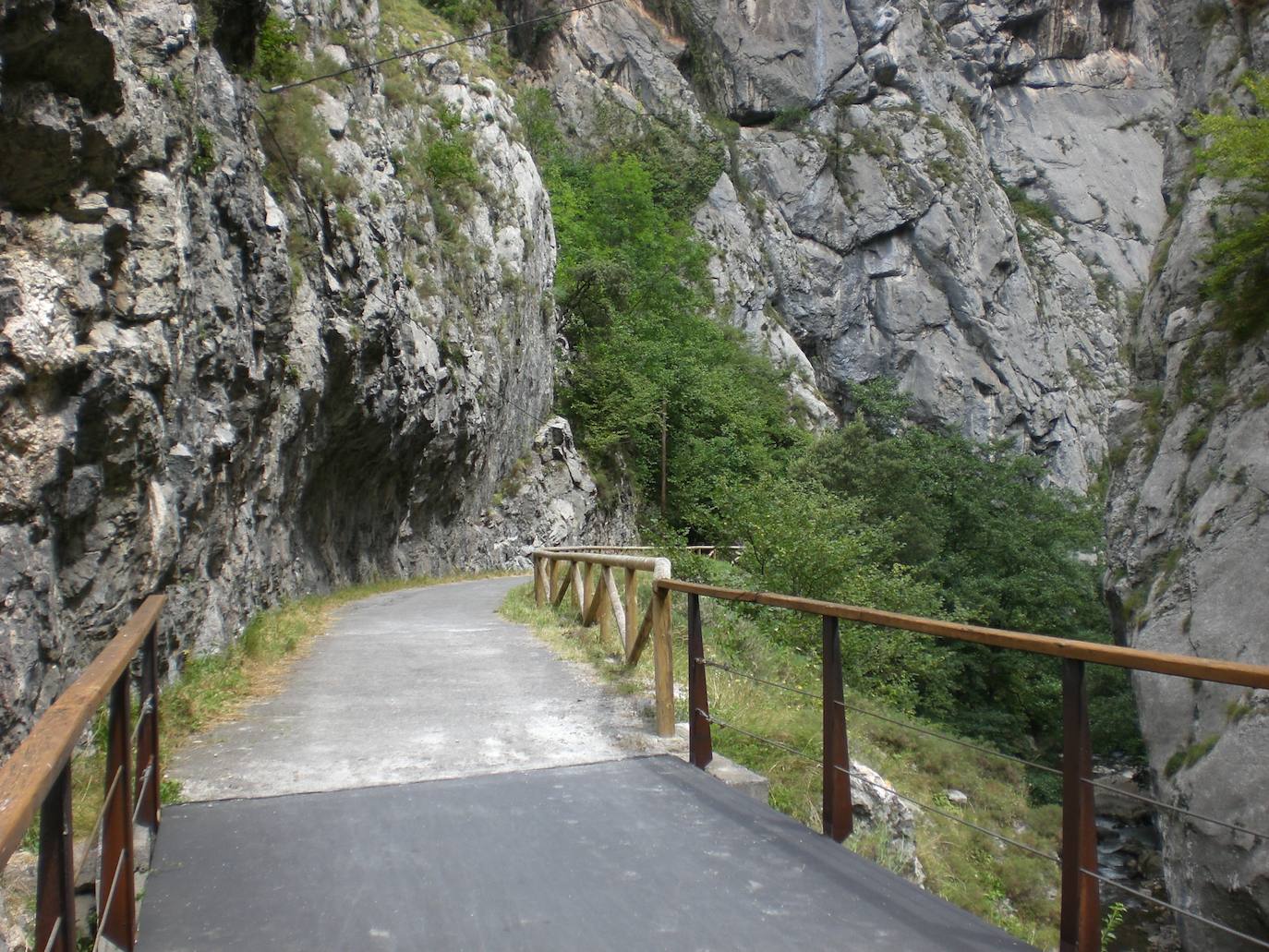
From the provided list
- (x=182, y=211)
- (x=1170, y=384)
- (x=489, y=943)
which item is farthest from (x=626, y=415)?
(x=489, y=943)

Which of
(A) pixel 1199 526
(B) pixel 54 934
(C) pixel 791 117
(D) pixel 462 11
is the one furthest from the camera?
(C) pixel 791 117

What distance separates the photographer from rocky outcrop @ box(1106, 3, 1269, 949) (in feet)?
24.2

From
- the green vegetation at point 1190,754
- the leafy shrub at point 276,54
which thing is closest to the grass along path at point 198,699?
the green vegetation at point 1190,754

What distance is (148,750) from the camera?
380 cm

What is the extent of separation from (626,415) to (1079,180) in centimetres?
3929

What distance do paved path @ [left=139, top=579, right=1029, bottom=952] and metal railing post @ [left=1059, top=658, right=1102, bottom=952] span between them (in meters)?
0.25

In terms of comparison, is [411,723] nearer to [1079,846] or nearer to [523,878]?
[523,878]

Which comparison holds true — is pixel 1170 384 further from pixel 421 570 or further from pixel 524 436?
pixel 524 436

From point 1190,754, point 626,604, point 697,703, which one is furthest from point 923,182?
point 697,703

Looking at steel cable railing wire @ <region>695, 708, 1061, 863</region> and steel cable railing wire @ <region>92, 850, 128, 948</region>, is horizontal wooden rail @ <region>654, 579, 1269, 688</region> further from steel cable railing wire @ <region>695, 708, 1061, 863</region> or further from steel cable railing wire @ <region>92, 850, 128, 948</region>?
steel cable railing wire @ <region>92, 850, 128, 948</region>

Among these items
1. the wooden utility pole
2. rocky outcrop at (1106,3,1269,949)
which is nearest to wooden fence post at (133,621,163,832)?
rocky outcrop at (1106,3,1269,949)

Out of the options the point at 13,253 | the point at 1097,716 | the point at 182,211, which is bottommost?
the point at 1097,716

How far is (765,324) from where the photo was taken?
46188 millimetres

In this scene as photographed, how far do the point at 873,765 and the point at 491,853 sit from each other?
5.06 metres
